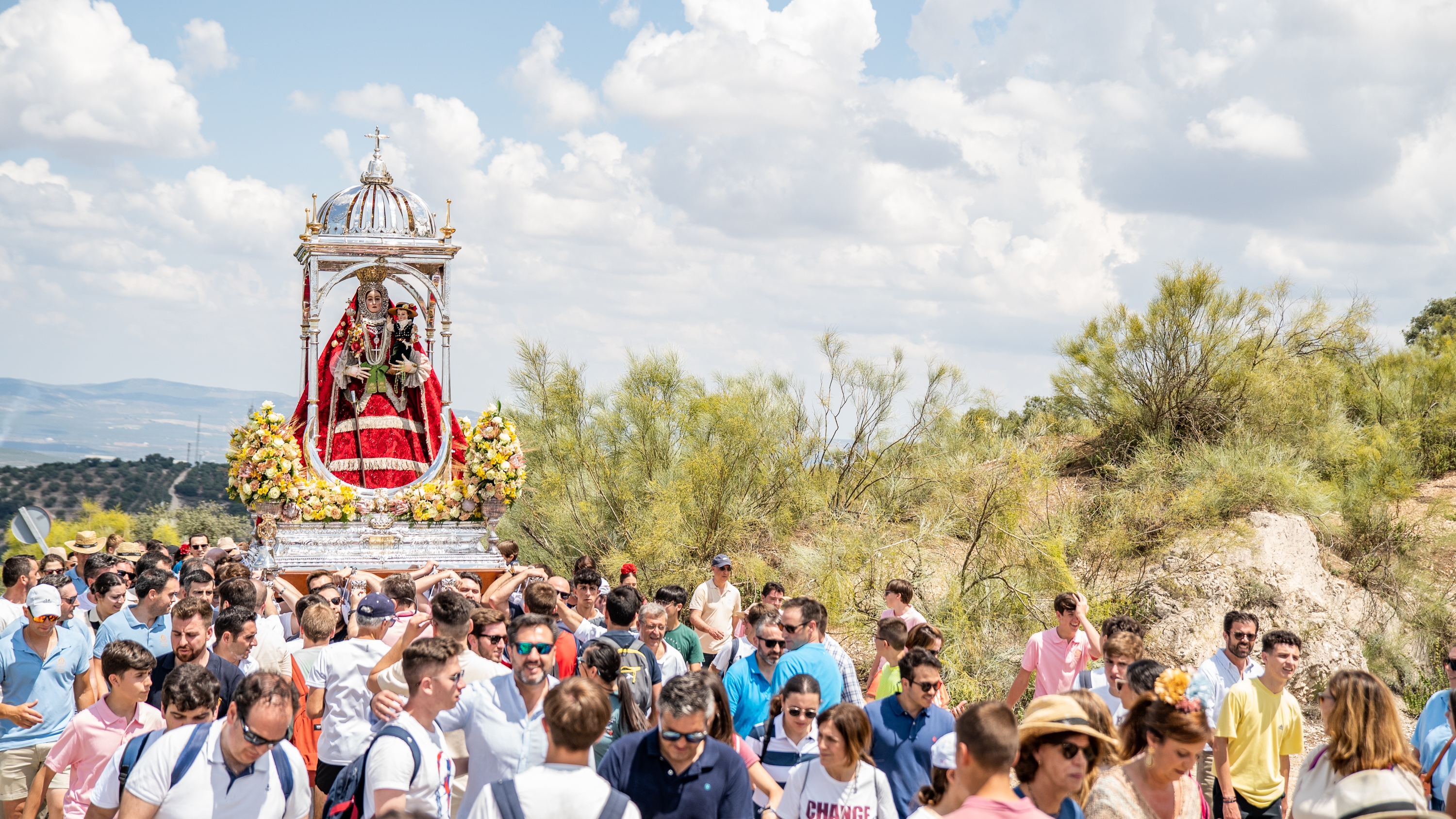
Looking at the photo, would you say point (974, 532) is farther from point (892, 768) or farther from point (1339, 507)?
point (892, 768)

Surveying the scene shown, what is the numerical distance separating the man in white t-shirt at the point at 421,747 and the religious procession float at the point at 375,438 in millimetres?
8465

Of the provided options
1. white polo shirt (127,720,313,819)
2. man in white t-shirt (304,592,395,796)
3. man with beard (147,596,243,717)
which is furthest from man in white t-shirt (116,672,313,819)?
man with beard (147,596,243,717)

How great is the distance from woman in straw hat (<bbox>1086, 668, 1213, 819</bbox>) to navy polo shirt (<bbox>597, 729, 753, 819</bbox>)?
1216mm

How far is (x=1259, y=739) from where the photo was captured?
554 cm

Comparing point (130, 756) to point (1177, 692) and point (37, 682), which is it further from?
point (1177, 692)

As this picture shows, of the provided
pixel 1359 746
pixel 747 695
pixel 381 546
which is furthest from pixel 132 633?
pixel 381 546

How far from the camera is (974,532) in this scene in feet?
39.7

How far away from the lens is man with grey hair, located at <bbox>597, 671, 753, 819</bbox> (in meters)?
4.08

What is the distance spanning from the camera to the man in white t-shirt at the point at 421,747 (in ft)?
12.9

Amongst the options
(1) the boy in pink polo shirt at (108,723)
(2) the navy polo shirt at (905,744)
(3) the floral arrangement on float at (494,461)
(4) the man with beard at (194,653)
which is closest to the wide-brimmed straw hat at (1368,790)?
(2) the navy polo shirt at (905,744)

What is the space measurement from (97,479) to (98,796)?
58.2 metres

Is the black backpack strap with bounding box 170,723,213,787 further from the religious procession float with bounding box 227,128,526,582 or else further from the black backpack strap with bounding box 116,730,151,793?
the religious procession float with bounding box 227,128,526,582

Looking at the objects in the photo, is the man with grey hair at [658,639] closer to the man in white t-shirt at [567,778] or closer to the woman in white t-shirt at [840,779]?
the woman in white t-shirt at [840,779]

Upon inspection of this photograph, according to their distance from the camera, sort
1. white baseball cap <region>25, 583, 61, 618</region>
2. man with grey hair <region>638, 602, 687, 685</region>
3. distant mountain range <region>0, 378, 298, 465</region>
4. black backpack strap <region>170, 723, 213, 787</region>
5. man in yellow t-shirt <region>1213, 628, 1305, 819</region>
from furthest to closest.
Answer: distant mountain range <region>0, 378, 298, 465</region> → man with grey hair <region>638, 602, 687, 685</region> → white baseball cap <region>25, 583, 61, 618</region> → man in yellow t-shirt <region>1213, 628, 1305, 819</region> → black backpack strap <region>170, 723, 213, 787</region>
